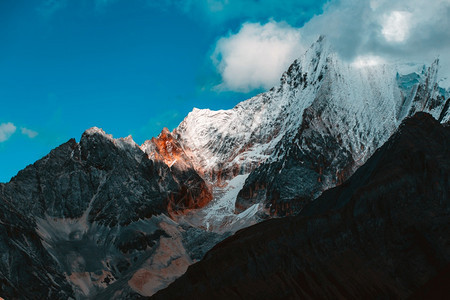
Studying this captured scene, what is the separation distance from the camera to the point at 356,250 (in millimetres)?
88688

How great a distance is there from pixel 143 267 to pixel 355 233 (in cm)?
11167

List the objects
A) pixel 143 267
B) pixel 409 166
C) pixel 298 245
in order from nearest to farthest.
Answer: pixel 298 245 → pixel 409 166 → pixel 143 267

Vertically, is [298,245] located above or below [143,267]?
below

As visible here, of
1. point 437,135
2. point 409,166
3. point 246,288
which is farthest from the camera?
point 437,135

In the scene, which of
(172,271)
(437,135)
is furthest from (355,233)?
(172,271)

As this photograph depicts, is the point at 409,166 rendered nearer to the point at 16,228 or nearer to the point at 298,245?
the point at 298,245

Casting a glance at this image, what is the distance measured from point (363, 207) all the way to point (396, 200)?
467cm

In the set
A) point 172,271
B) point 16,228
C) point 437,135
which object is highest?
point 16,228

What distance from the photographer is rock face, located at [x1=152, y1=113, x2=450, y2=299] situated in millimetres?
82750

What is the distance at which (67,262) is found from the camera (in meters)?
192

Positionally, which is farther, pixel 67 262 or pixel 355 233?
pixel 67 262

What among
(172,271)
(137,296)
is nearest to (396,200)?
(137,296)

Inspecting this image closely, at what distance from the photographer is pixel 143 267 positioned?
626 ft

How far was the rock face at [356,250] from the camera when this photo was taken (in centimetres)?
8275
